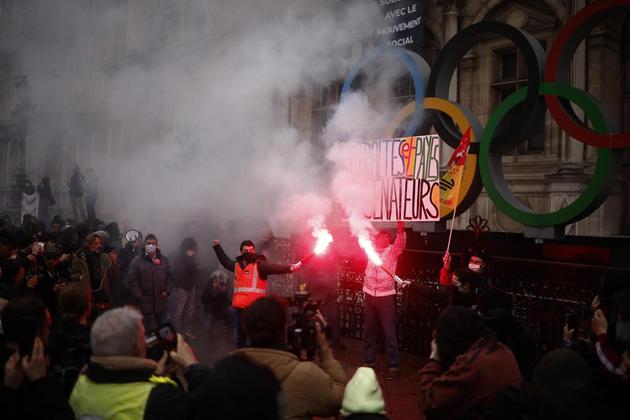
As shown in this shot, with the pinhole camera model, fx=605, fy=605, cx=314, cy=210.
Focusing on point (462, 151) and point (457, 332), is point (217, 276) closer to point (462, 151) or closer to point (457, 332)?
point (462, 151)

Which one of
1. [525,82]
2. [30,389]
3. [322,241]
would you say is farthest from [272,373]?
[525,82]

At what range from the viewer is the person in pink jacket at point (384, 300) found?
6934 mm

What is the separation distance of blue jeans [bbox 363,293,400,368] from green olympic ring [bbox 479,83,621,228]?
1.81 meters

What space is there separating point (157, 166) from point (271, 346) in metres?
13.6

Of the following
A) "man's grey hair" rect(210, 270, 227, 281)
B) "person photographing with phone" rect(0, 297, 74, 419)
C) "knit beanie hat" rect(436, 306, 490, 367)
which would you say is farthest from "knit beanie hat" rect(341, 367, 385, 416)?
"man's grey hair" rect(210, 270, 227, 281)

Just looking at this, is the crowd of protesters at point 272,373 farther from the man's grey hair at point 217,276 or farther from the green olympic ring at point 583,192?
the man's grey hair at point 217,276

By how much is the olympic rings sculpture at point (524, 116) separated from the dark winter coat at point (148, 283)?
11.9ft

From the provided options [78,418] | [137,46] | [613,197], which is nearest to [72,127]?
[137,46]

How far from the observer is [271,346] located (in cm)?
291

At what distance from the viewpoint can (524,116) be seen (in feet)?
23.4

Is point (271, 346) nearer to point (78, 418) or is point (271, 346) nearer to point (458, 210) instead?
point (78, 418)

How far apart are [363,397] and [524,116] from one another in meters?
5.33

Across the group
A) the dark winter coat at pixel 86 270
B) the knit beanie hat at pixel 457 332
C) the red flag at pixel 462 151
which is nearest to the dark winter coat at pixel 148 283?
the dark winter coat at pixel 86 270

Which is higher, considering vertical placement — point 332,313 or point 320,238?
point 320,238
